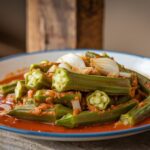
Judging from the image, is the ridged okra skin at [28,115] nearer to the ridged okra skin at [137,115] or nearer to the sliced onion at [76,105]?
the sliced onion at [76,105]

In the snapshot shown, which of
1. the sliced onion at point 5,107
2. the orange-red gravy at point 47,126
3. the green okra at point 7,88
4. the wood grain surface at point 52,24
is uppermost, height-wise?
the wood grain surface at point 52,24

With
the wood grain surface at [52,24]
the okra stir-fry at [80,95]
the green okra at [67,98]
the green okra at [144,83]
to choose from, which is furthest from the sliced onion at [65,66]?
the wood grain surface at [52,24]

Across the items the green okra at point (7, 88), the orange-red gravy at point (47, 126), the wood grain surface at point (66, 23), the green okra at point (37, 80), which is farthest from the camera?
the wood grain surface at point (66, 23)

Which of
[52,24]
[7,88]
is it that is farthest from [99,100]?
[52,24]

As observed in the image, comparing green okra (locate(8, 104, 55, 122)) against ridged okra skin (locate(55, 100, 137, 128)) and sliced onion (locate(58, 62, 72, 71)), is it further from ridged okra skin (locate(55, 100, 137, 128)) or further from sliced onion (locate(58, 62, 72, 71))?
sliced onion (locate(58, 62, 72, 71))

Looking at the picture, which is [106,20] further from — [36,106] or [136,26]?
[36,106]

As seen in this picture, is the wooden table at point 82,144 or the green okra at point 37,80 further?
the green okra at point 37,80
